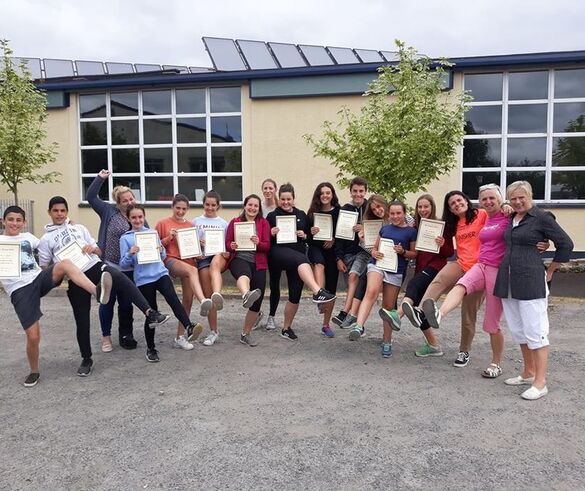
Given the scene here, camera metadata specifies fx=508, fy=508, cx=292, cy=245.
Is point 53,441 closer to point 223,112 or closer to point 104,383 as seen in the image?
point 104,383

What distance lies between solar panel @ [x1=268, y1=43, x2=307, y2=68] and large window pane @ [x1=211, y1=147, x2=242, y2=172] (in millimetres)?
2962

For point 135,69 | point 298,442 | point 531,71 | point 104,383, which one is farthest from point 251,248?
point 135,69

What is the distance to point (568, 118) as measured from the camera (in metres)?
14.0

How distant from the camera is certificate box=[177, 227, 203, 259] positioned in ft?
19.8

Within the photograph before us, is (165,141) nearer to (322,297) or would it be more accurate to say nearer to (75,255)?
(75,255)

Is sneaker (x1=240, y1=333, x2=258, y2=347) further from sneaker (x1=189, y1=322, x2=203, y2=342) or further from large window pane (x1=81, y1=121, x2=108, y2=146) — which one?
large window pane (x1=81, y1=121, x2=108, y2=146)

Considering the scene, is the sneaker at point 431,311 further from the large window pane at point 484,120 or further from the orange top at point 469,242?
the large window pane at point 484,120

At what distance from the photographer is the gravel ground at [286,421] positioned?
10.8ft

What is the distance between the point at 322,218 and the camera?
6.46m

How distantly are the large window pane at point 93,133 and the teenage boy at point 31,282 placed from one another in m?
12.4

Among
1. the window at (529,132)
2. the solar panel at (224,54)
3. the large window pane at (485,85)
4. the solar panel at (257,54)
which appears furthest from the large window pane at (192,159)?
the large window pane at (485,85)

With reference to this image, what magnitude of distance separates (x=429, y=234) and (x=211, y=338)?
295 cm

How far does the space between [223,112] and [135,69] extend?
6.81 meters

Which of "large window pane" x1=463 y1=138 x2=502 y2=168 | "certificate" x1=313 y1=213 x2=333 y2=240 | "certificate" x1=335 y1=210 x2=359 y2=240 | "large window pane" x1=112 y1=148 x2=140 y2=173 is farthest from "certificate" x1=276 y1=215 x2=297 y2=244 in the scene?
"large window pane" x1=112 y1=148 x2=140 y2=173
